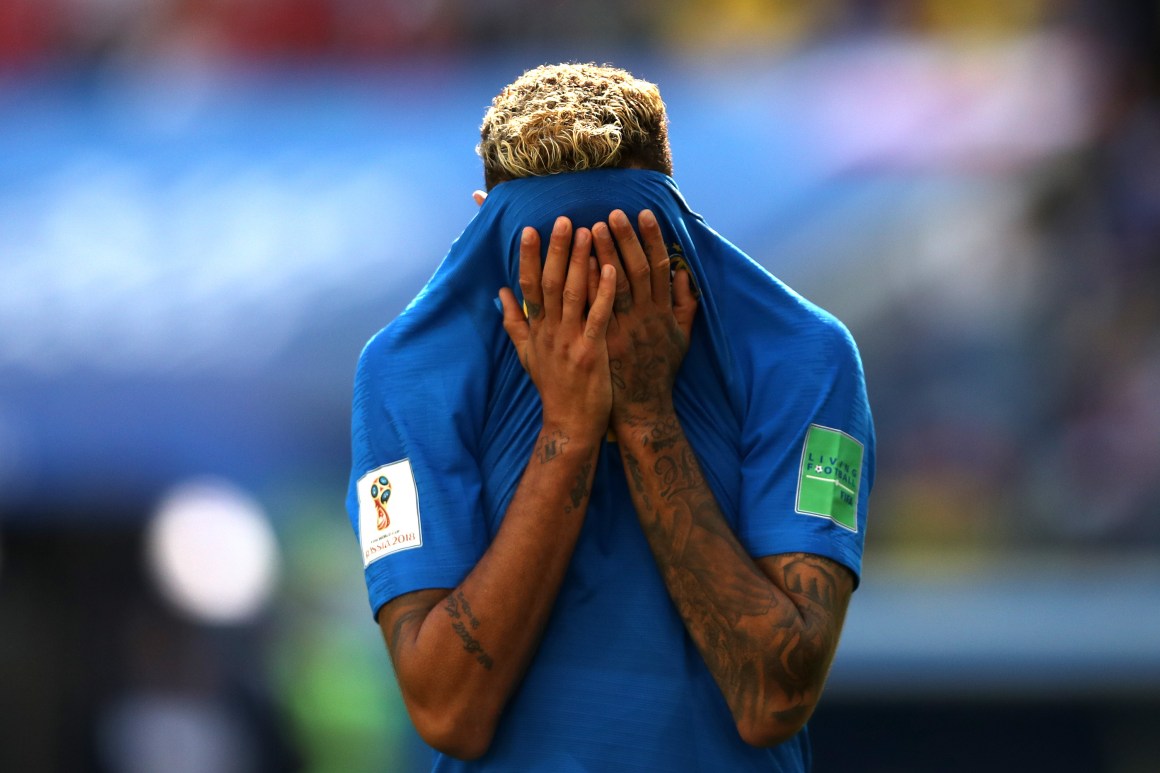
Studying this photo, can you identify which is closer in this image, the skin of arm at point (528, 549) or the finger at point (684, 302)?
the skin of arm at point (528, 549)

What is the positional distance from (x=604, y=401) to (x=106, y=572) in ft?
29.4

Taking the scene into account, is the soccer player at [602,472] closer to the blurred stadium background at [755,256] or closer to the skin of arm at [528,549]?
the skin of arm at [528,549]

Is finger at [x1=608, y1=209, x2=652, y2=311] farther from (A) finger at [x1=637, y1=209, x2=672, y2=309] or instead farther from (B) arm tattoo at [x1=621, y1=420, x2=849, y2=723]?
(B) arm tattoo at [x1=621, y1=420, x2=849, y2=723]

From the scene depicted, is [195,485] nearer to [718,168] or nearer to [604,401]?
[718,168]

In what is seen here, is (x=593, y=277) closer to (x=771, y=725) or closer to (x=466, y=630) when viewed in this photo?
(x=466, y=630)

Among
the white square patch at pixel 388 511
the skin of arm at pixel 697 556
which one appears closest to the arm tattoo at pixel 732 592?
the skin of arm at pixel 697 556

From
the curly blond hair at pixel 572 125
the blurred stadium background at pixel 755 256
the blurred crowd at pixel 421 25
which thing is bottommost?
the blurred stadium background at pixel 755 256

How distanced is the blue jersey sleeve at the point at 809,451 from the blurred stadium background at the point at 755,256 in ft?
21.0

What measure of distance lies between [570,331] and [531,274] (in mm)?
106

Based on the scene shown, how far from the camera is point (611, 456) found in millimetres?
2387

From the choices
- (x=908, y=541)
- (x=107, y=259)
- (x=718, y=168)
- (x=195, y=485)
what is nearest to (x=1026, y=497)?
(x=908, y=541)

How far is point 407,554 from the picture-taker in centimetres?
227

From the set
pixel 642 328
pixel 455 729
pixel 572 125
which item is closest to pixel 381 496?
pixel 455 729

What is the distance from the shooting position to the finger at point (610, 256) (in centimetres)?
223
